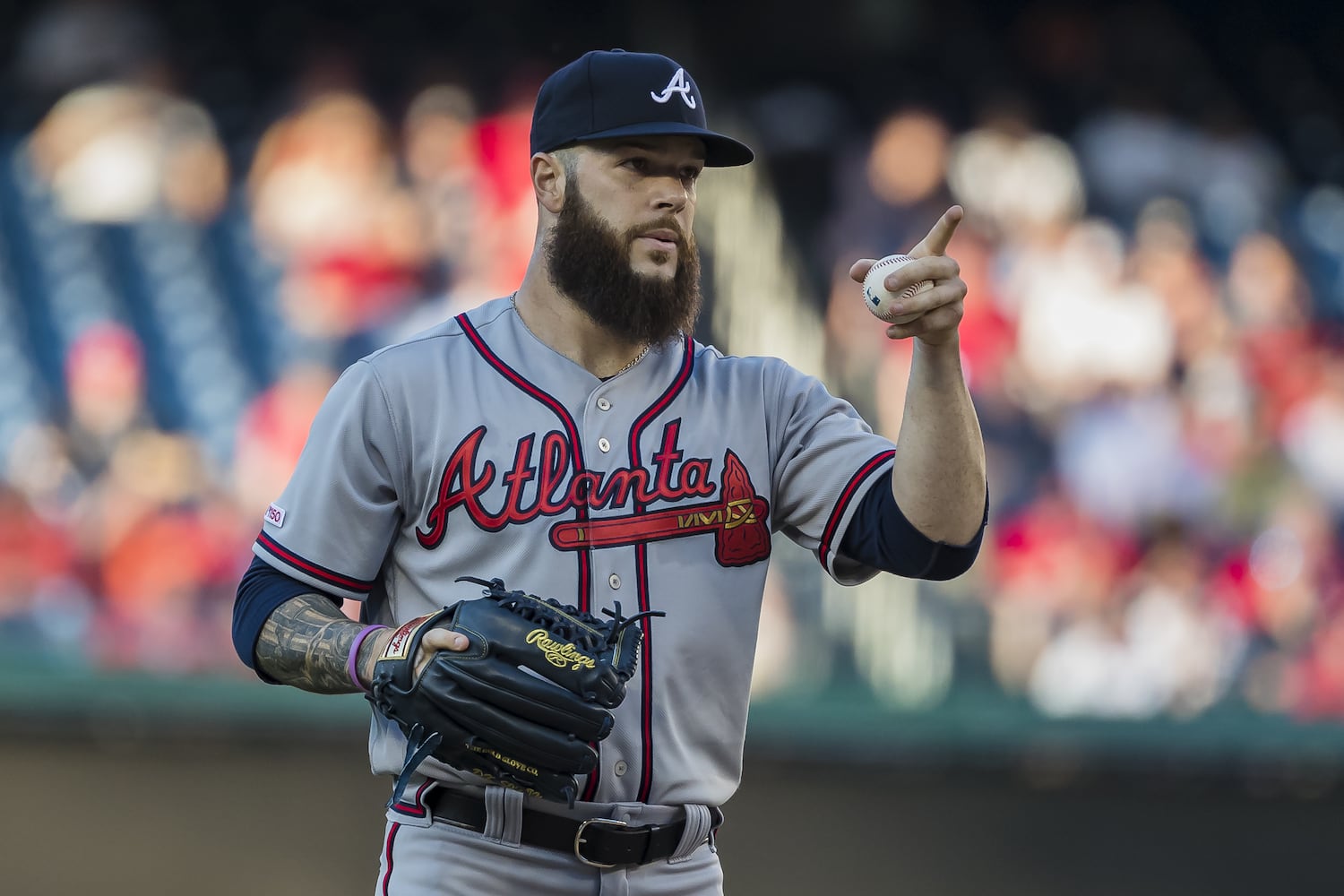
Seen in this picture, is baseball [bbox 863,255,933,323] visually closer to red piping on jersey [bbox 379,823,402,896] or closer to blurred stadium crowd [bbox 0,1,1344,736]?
red piping on jersey [bbox 379,823,402,896]

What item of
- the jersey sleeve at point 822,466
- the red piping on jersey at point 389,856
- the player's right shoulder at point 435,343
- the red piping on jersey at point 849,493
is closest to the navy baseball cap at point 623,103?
the player's right shoulder at point 435,343

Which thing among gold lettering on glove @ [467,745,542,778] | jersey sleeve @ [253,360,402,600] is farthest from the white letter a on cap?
gold lettering on glove @ [467,745,542,778]

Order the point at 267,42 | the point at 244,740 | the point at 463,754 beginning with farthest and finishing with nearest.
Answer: the point at 267,42 → the point at 244,740 → the point at 463,754

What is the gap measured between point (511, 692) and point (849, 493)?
57 centimetres

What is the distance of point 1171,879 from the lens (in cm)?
443

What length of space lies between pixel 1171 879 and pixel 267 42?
3.70m

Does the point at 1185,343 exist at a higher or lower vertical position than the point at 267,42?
lower

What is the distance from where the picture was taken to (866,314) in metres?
4.63

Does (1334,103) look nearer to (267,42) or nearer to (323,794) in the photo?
(267,42)

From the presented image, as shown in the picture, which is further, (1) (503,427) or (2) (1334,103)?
(2) (1334,103)

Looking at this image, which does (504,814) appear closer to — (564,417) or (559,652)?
(559,652)

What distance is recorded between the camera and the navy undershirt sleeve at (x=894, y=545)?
191 cm

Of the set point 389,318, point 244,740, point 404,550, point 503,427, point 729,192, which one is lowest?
point 244,740

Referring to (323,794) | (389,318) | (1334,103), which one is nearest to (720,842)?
(323,794)
